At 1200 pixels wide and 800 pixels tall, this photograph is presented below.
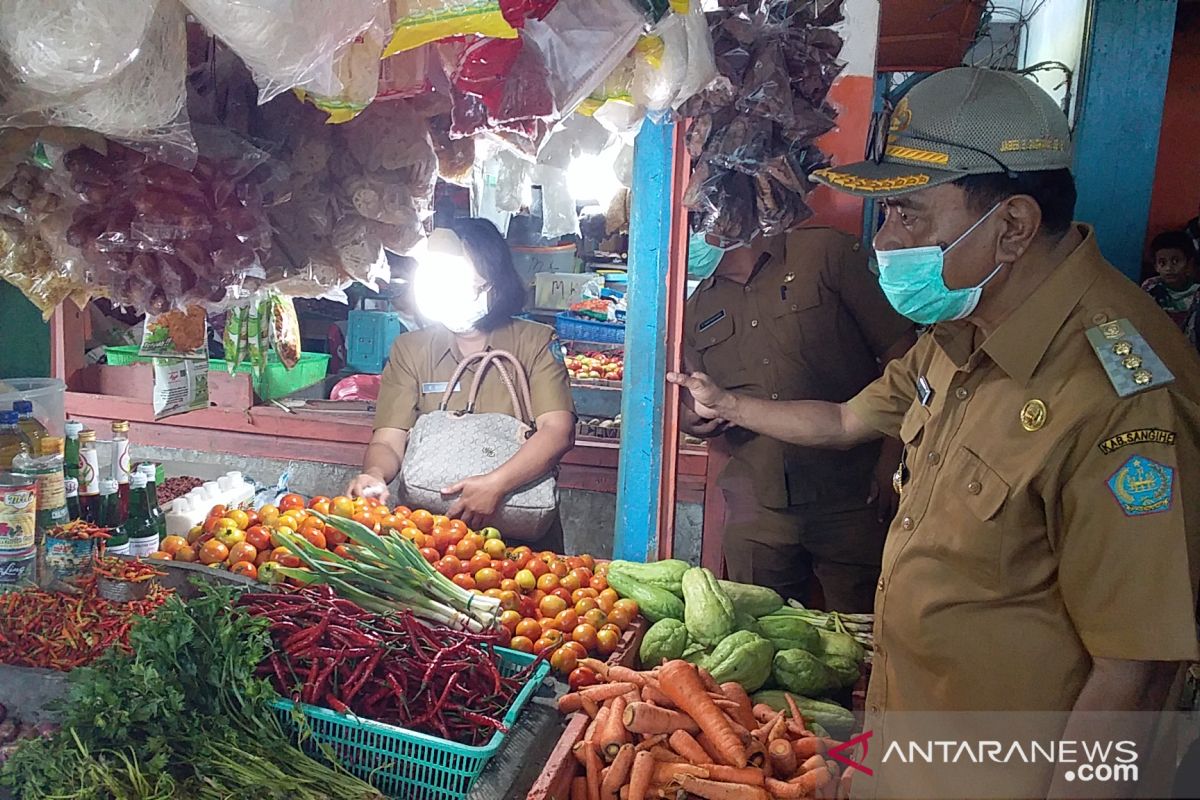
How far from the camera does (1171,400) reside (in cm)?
148

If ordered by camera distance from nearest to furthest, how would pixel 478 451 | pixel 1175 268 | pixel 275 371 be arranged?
pixel 478 451 < pixel 1175 268 < pixel 275 371

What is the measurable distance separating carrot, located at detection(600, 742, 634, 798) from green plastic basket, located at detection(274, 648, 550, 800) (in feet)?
0.85

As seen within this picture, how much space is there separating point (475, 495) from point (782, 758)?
180 centimetres

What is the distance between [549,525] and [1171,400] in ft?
8.61

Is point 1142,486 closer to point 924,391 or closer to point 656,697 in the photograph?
point 924,391

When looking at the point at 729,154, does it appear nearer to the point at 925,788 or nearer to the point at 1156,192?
the point at 925,788

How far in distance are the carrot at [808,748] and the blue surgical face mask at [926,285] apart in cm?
110

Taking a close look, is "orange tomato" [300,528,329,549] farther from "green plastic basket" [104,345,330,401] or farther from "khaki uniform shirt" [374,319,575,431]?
"green plastic basket" [104,345,330,401]

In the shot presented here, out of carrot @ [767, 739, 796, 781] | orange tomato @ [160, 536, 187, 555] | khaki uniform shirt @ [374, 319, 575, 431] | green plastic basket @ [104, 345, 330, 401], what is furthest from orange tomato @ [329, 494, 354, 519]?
green plastic basket @ [104, 345, 330, 401]

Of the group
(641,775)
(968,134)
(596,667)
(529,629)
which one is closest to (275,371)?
(529,629)

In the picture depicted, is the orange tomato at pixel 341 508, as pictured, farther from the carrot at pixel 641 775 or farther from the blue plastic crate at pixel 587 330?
the blue plastic crate at pixel 587 330

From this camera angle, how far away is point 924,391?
6.74ft

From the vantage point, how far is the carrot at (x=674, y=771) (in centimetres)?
195

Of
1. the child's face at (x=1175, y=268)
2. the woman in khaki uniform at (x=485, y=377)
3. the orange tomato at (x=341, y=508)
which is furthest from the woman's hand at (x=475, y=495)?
the child's face at (x=1175, y=268)
